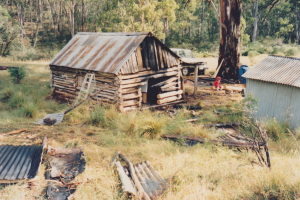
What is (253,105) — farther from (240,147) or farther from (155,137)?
(155,137)

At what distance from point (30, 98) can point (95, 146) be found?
638cm

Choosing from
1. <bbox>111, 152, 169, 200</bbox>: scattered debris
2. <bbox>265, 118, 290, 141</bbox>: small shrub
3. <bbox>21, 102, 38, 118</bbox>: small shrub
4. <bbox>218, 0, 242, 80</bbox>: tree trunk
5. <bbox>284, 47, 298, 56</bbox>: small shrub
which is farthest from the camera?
<bbox>284, 47, 298, 56</bbox>: small shrub

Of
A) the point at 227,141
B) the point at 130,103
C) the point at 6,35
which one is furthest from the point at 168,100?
the point at 6,35

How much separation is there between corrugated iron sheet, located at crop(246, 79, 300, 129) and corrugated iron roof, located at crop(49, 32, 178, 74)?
16.9 ft

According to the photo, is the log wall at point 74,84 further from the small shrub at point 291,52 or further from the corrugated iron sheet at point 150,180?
the small shrub at point 291,52

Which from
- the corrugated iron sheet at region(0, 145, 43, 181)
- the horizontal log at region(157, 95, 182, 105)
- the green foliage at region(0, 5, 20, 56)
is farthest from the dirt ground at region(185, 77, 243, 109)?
the green foliage at region(0, 5, 20, 56)

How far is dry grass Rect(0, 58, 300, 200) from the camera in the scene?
4871 millimetres

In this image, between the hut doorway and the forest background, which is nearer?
the hut doorway

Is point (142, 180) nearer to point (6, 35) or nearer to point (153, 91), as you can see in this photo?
point (153, 91)

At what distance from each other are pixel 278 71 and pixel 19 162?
843 centimetres

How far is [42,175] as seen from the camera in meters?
5.63

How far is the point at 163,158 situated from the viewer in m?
6.52

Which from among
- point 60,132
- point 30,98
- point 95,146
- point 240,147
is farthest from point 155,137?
point 30,98

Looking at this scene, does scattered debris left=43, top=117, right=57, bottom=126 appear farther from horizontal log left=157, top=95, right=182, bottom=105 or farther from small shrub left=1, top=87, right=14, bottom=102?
small shrub left=1, top=87, right=14, bottom=102
